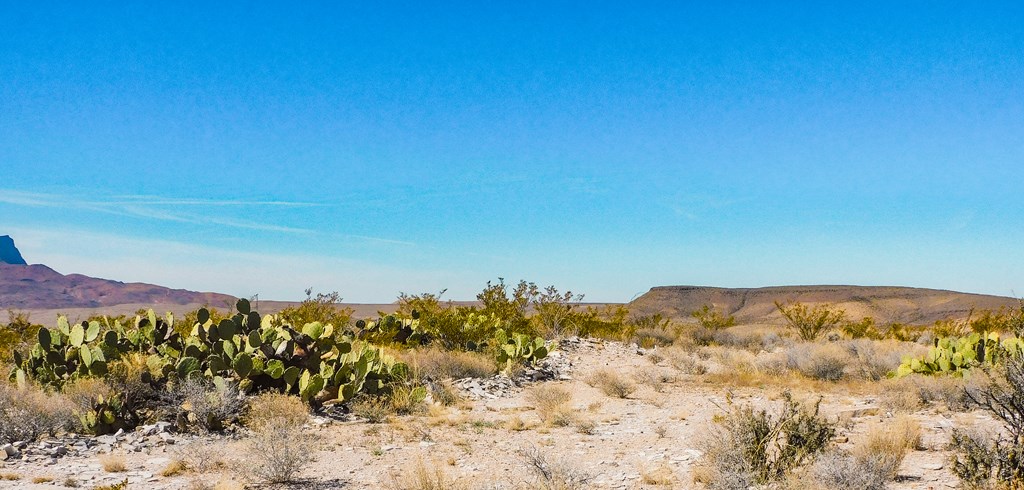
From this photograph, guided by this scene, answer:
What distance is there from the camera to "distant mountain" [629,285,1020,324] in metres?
69.8

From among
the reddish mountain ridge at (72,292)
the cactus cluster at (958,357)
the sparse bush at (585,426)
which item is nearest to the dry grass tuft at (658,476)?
the sparse bush at (585,426)

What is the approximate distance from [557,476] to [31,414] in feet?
21.4

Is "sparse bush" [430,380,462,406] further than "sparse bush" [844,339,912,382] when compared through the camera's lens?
No

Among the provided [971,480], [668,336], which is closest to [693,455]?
[971,480]

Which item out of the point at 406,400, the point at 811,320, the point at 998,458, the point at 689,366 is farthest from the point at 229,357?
the point at 811,320

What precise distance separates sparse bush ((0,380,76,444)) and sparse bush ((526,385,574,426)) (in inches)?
248

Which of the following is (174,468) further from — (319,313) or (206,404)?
(319,313)

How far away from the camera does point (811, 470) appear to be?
21.2ft

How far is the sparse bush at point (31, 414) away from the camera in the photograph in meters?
8.27

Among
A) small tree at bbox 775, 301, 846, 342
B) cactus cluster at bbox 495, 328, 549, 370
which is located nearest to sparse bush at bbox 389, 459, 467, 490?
cactus cluster at bbox 495, 328, 549, 370

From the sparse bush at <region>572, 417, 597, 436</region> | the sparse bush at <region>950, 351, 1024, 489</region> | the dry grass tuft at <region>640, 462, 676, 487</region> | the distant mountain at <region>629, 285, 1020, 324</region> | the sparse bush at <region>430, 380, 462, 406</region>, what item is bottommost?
the dry grass tuft at <region>640, 462, 676, 487</region>

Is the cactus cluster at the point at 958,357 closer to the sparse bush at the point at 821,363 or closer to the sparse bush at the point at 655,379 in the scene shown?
the sparse bush at the point at 821,363

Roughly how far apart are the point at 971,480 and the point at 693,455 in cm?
272

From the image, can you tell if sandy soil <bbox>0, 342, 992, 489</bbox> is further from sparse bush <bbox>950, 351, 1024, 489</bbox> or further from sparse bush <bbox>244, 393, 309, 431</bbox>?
sparse bush <bbox>950, 351, 1024, 489</bbox>
